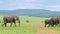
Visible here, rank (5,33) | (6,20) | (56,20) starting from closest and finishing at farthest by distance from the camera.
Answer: (5,33) → (6,20) → (56,20)

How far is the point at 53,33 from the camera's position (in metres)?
27.2

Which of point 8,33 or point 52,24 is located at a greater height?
point 8,33

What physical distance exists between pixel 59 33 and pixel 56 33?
30 centimetres

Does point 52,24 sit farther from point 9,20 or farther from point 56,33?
point 56,33

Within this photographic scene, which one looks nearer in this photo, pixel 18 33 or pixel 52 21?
pixel 18 33

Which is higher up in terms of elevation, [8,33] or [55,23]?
[8,33]

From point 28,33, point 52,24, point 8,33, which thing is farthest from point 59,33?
point 52,24

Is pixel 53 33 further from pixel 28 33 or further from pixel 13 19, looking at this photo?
pixel 13 19

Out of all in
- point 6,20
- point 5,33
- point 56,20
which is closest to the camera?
point 5,33

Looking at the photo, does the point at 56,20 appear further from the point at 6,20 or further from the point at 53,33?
the point at 53,33

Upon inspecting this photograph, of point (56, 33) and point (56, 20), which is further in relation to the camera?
point (56, 20)

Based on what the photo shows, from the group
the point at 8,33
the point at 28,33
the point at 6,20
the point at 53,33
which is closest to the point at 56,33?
the point at 53,33

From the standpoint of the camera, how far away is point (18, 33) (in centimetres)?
2636

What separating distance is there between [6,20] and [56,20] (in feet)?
24.6
